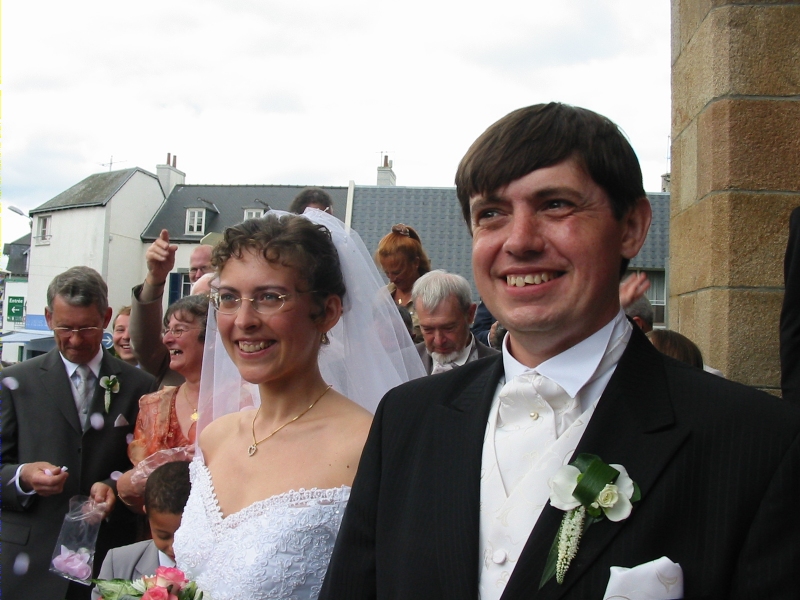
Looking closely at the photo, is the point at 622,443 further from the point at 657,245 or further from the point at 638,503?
the point at 657,245

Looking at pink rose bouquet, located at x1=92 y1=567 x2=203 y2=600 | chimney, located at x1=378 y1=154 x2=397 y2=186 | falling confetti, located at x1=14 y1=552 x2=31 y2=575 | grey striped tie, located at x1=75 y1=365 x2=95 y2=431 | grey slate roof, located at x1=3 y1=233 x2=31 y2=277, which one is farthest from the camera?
grey slate roof, located at x1=3 y1=233 x2=31 y2=277

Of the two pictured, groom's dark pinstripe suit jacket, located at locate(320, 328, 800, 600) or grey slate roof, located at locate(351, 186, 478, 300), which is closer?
groom's dark pinstripe suit jacket, located at locate(320, 328, 800, 600)

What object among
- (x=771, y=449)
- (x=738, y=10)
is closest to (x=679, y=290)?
(x=738, y=10)

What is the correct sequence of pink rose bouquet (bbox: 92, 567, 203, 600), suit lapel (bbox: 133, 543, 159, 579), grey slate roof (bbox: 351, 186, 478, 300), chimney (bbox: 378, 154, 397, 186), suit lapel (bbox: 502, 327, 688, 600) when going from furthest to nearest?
chimney (bbox: 378, 154, 397, 186)
grey slate roof (bbox: 351, 186, 478, 300)
suit lapel (bbox: 133, 543, 159, 579)
pink rose bouquet (bbox: 92, 567, 203, 600)
suit lapel (bbox: 502, 327, 688, 600)

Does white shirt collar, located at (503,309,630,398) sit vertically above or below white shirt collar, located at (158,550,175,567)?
above

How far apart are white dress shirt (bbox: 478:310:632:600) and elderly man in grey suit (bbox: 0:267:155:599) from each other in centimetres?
273

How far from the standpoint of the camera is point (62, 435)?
3842mm

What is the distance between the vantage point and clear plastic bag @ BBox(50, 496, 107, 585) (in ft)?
11.1

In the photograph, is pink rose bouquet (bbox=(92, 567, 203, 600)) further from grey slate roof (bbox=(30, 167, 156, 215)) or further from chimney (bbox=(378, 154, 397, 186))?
grey slate roof (bbox=(30, 167, 156, 215))

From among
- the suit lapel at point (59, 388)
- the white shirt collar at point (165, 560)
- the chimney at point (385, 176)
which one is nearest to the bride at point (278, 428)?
the white shirt collar at point (165, 560)

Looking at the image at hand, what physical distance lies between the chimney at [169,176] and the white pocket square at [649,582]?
38.0m

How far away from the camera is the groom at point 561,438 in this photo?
1.32 meters

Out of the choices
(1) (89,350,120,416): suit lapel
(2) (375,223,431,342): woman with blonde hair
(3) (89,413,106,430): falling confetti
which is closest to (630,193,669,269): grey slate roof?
(2) (375,223,431,342): woman with blonde hair

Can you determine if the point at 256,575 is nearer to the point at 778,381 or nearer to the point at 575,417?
the point at 575,417
